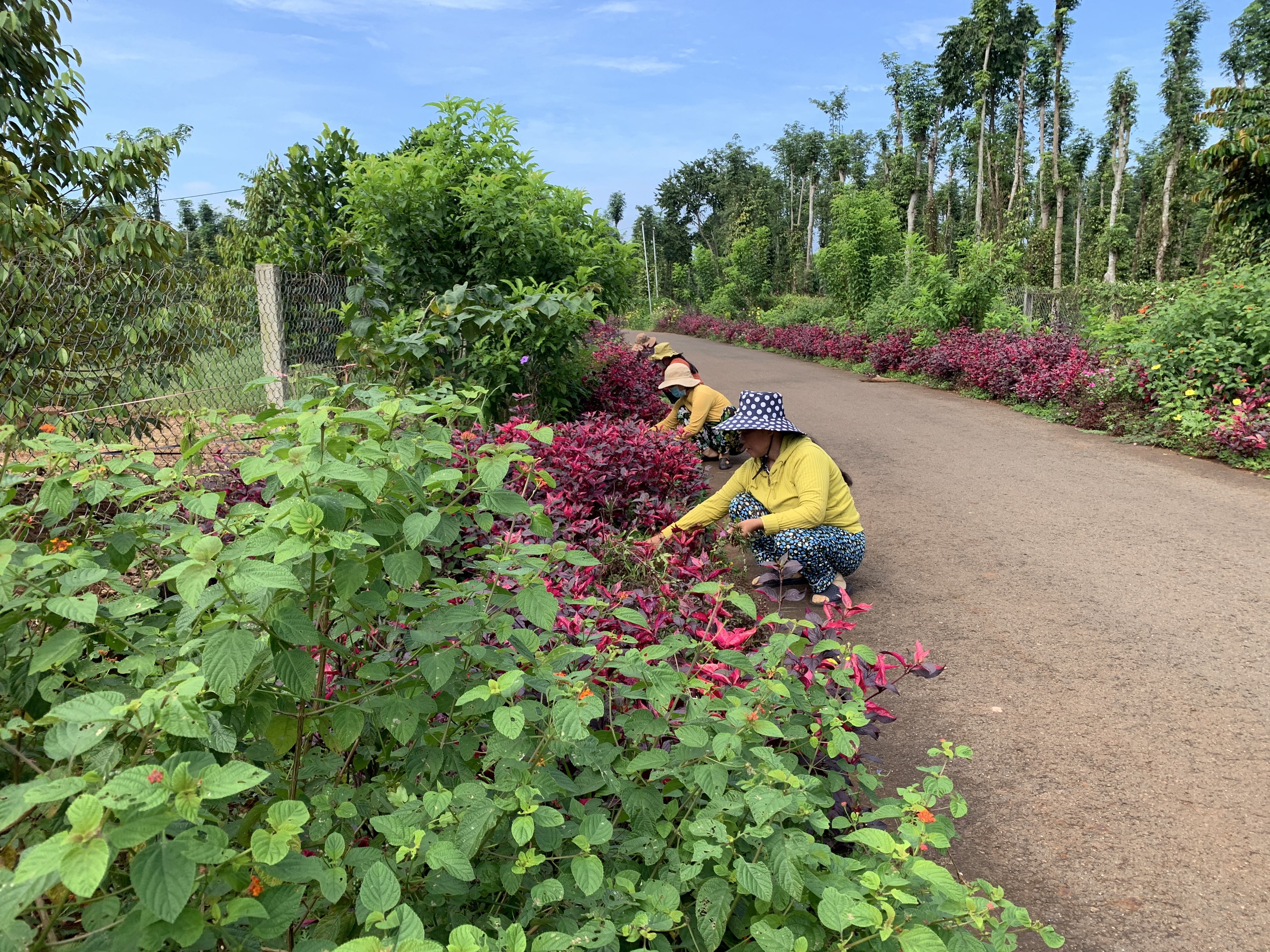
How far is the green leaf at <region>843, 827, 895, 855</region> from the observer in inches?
56.4

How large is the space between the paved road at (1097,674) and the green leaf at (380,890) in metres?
2.11

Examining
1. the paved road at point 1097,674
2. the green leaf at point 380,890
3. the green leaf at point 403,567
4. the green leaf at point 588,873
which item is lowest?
the paved road at point 1097,674

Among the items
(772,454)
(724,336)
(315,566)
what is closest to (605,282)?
(772,454)

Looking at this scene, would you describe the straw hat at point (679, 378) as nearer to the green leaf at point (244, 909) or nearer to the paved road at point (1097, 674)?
the paved road at point (1097, 674)

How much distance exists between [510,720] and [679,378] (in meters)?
6.26

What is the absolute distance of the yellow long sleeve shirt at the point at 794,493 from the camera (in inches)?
164

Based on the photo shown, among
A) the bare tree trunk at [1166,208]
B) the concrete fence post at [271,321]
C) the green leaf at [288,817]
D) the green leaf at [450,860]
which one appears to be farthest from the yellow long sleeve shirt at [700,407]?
the bare tree trunk at [1166,208]

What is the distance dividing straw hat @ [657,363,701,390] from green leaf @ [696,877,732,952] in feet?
19.9

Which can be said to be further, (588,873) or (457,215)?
(457,215)

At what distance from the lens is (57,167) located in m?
4.77

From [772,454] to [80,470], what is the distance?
10.9 feet

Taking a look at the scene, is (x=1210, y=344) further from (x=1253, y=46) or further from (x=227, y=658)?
(x=1253, y=46)

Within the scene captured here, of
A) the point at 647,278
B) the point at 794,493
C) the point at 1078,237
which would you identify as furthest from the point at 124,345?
the point at 1078,237

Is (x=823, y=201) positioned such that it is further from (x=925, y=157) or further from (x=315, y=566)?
(x=315, y=566)
